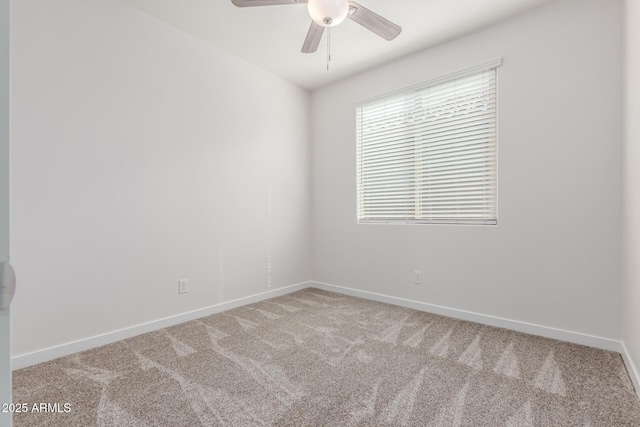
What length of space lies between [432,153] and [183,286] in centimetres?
258

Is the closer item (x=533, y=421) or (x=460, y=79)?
(x=533, y=421)

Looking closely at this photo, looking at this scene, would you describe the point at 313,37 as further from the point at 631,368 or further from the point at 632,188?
the point at 631,368

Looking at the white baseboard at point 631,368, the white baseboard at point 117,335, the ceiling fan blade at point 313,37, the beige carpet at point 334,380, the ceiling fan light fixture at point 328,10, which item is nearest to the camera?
the beige carpet at point 334,380

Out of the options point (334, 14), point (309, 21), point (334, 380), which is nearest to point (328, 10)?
point (334, 14)

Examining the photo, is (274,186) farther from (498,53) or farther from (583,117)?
(583,117)

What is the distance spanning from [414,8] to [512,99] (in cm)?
106

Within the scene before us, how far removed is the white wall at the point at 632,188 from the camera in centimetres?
166

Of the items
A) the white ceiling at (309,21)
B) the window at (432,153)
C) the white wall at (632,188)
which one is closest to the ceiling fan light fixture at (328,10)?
the white ceiling at (309,21)

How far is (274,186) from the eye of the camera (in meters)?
3.51

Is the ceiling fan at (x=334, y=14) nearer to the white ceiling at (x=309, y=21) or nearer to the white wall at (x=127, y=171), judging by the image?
the white ceiling at (x=309, y=21)

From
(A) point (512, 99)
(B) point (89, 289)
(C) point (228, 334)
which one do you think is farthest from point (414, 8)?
(B) point (89, 289)

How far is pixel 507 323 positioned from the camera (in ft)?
8.20

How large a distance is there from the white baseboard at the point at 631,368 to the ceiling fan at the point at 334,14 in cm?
248

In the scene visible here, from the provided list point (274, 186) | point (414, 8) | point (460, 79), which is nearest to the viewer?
point (414, 8)
